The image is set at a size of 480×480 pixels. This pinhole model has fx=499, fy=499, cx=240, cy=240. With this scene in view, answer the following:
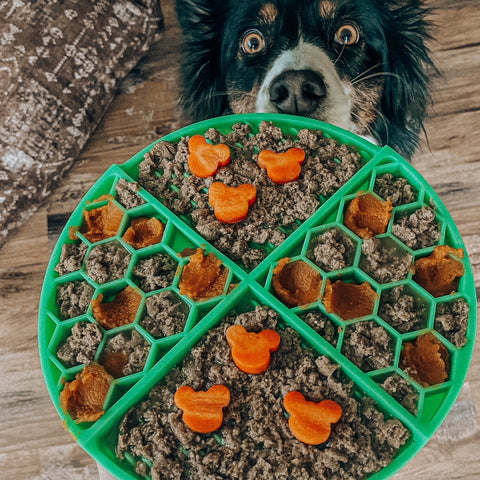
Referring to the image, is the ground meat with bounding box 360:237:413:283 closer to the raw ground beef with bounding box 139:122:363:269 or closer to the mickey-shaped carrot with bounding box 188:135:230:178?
the raw ground beef with bounding box 139:122:363:269

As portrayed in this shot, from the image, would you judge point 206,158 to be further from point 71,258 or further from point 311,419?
point 311,419

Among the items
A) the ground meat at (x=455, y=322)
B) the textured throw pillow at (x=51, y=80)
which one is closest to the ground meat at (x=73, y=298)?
the textured throw pillow at (x=51, y=80)

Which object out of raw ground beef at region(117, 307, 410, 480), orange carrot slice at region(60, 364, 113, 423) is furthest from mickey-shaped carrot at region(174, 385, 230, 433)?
Result: orange carrot slice at region(60, 364, 113, 423)

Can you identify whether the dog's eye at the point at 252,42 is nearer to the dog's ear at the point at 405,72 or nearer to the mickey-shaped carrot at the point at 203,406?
the dog's ear at the point at 405,72

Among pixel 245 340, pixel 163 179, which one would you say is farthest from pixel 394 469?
pixel 163 179

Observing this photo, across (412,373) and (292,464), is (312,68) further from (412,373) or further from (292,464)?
(292,464)
